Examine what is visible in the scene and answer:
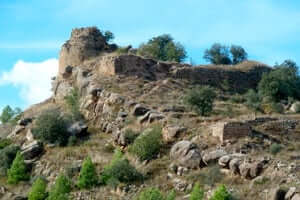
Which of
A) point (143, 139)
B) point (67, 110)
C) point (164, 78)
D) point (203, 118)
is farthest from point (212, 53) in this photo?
point (143, 139)

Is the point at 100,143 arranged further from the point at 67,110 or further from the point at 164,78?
the point at 164,78

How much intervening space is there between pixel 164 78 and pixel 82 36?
23.4 feet

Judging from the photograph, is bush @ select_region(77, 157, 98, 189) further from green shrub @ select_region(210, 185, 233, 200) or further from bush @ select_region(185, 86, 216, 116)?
bush @ select_region(185, 86, 216, 116)

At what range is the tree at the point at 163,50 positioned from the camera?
49.5 m

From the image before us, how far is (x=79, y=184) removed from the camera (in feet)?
94.3

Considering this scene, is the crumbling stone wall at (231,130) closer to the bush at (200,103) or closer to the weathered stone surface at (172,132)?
the weathered stone surface at (172,132)

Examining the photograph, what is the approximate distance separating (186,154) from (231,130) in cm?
255

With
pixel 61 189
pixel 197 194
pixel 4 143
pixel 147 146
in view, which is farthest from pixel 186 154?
pixel 4 143

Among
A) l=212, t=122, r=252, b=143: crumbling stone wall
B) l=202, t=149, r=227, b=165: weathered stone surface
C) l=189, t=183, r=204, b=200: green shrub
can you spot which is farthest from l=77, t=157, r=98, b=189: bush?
l=189, t=183, r=204, b=200: green shrub

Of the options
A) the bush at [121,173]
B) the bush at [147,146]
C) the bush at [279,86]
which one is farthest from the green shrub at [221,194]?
the bush at [279,86]

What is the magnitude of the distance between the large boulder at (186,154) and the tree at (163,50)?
20258mm

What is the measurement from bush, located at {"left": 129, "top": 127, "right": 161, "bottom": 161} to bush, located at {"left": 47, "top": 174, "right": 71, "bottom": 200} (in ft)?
11.0

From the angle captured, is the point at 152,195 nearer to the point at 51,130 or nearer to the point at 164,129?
the point at 164,129

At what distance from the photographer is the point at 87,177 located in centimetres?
2870
